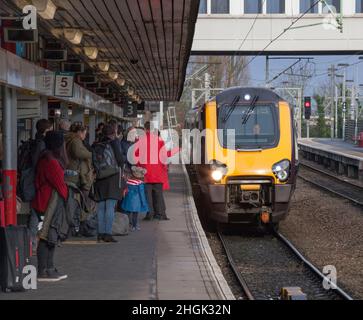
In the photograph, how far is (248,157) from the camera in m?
13.5

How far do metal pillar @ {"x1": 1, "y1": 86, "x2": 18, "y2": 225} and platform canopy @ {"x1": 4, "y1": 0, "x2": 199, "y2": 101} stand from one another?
54.5 inches

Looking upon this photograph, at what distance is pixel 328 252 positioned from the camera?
40.2 feet

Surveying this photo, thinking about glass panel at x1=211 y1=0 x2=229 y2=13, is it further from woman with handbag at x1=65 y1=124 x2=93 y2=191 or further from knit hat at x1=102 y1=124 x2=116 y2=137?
woman with handbag at x1=65 y1=124 x2=93 y2=191

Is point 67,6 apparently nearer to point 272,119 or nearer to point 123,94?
point 272,119

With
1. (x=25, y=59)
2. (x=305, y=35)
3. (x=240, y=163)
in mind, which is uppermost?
(x=305, y=35)

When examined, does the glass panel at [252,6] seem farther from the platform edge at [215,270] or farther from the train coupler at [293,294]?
the train coupler at [293,294]

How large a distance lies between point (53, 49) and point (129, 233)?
12.8 ft

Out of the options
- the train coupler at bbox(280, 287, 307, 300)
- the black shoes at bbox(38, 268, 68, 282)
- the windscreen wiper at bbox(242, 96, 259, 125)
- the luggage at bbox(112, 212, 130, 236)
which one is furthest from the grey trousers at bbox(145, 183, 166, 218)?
the train coupler at bbox(280, 287, 307, 300)

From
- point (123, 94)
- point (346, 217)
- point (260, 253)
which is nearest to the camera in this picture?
point (260, 253)

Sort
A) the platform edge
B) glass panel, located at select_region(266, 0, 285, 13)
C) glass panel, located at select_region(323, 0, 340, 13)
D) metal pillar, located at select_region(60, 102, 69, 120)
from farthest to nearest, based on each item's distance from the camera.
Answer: glass panel, located at select_region(323, 0, 340, 13), glass panel, located at select_region(266, 0, 285, 13), metal pillar, located at select_region(60, 102, 69, 120), the platform edge

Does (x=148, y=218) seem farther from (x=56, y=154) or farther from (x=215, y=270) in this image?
(x=56, y=154)

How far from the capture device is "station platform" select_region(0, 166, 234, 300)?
7.29 meters

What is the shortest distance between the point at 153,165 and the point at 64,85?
2.11 m
